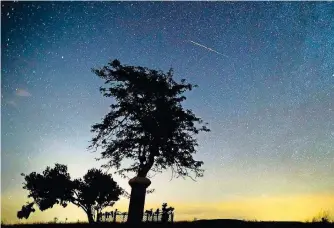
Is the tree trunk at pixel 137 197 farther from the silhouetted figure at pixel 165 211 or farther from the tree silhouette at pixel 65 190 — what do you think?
the tree silhouette at pixel 65 190

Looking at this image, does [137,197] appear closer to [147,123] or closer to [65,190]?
[147,123]

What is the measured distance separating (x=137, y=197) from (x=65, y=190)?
25341 mm

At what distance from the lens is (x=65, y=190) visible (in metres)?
39.8

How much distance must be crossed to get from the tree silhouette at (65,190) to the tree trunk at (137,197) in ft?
75.7

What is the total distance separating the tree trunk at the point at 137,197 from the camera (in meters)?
17.7

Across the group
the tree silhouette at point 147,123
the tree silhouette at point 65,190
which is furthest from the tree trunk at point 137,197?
the tree silhouette at point 65,190

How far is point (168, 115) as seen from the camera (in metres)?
21.9

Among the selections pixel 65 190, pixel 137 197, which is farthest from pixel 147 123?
pixel 65 190

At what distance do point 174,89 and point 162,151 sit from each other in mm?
4834

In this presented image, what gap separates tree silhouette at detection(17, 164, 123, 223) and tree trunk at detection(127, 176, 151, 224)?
23.1 m

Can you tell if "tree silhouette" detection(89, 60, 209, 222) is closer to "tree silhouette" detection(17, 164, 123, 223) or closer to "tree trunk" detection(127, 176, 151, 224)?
"tree trunk" detection(127, 176, 151, 224)

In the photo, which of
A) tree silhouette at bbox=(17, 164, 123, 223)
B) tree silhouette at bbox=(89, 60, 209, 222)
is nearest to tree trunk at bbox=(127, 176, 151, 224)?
tree silhouette at bbox=(89, 60, 209, 222)

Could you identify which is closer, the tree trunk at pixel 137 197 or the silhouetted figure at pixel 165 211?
the tree trunk at pixel 137 197

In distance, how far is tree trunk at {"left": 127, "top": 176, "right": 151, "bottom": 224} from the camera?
58.0 ft
